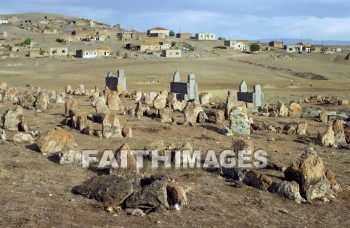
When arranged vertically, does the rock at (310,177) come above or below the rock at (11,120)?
below

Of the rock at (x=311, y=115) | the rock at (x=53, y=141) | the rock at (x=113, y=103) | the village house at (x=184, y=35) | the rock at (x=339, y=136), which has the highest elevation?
the village house at (x=184, y=35)

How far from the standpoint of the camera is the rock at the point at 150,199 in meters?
8.21

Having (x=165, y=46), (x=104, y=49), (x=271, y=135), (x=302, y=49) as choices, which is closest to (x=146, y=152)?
(x=271, y=135)

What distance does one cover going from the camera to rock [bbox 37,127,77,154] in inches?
466

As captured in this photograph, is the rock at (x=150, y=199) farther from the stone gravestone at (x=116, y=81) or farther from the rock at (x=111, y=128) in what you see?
the stone gravestone at (x=116, y=81)

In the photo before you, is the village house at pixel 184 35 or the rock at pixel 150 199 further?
the village house at pixel 184 35

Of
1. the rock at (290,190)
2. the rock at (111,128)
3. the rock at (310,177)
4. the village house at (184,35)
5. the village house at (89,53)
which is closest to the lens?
the rock at (290,190)

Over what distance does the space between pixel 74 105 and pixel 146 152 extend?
888 cm

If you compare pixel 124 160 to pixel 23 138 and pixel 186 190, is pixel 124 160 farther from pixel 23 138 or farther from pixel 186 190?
pixel 23 138

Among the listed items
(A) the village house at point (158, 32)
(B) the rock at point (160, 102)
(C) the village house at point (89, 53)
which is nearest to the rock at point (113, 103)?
(B) the rock at point (160, 102)

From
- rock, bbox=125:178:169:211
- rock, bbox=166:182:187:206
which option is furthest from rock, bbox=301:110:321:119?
rock, bbox=125:178:169:211

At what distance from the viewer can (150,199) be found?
823cm

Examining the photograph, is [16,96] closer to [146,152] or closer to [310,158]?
[146,152]

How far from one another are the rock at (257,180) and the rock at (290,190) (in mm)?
221
